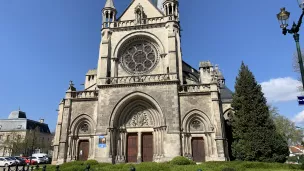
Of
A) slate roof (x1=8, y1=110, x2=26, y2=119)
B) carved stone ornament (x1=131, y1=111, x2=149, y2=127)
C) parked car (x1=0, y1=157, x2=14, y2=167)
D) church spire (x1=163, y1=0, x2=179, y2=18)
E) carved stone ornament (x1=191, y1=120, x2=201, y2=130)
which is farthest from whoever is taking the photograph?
slate roof (x1=8, y1=110, x2=26, y2=119)

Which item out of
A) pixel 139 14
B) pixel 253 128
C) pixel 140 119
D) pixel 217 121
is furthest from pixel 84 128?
pixel 253 128

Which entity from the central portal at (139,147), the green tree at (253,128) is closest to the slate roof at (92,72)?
the central portal at (139,147)

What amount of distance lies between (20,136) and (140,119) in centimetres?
3476

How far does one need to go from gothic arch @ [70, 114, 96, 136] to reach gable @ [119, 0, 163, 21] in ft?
38.9

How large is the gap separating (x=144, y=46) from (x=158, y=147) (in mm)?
10660

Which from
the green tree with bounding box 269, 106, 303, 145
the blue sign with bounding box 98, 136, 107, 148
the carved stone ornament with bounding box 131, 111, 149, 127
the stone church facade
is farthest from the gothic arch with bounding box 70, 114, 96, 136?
the green tree with bounding box 269, 106, 303, 145

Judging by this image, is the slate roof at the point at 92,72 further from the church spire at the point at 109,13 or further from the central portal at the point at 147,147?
the central portal at the point at 147,147

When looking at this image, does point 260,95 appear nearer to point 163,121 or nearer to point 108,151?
point 163,121

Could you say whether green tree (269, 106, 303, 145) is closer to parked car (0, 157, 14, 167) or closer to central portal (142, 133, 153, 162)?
central portal (142, 133, 153, 162)

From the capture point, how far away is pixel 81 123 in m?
21.3

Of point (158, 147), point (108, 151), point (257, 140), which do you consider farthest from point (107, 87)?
point (257, 140)

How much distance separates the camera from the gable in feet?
81.8

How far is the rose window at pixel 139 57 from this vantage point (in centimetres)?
2311

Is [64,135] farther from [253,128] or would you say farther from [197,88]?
[253,128]
